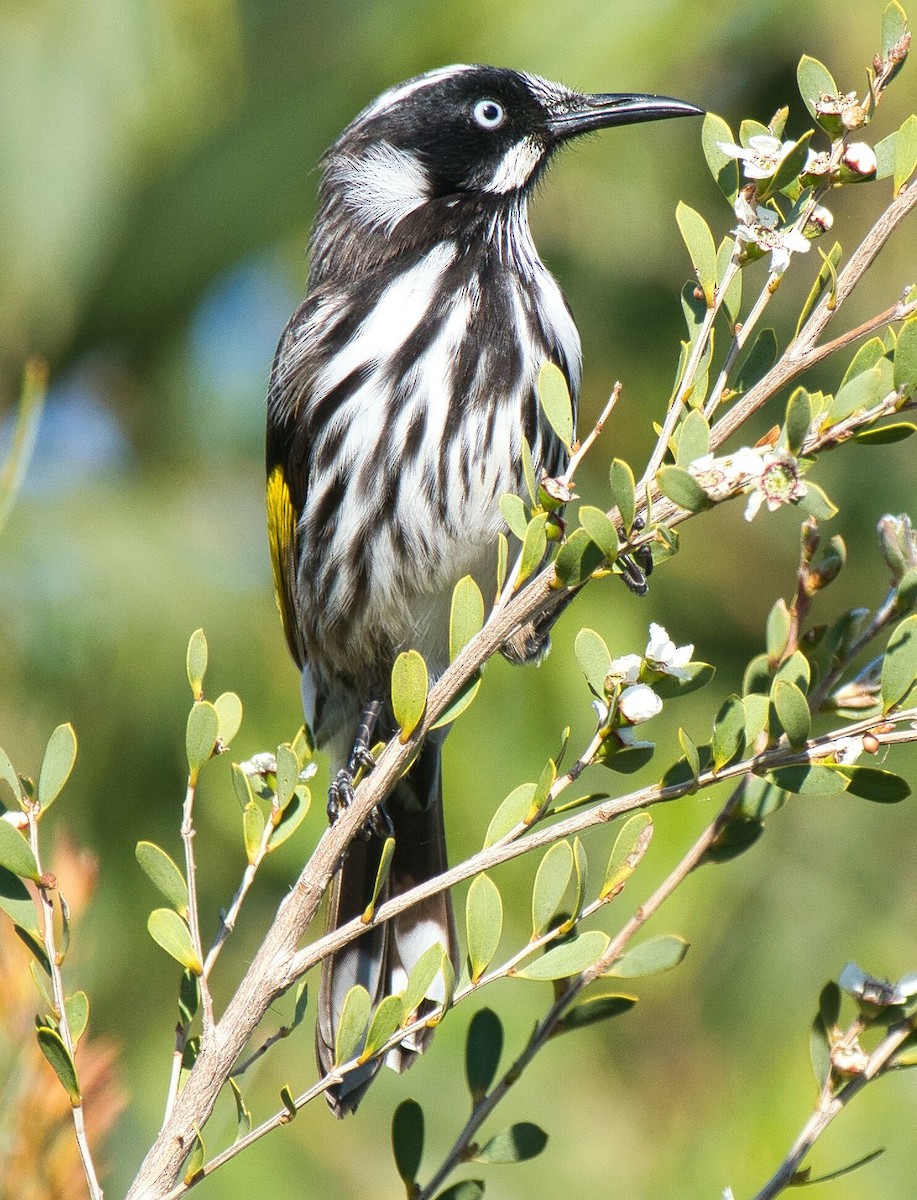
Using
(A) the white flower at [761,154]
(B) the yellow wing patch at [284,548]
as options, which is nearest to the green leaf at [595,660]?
(A) the white flower at [761,154]

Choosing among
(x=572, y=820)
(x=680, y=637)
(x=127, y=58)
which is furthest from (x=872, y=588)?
(x=572, y=820)

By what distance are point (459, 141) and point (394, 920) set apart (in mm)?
1740

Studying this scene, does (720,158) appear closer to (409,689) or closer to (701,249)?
(701,249)

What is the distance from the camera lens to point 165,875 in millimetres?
1396

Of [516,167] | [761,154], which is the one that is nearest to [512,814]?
[761,154]

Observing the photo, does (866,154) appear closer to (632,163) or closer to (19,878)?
(19,878)

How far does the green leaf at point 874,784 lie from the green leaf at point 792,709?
66 mm

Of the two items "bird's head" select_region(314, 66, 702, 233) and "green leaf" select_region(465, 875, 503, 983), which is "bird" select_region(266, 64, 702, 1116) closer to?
"bird's head" select_region(314, 66, 702, 233)

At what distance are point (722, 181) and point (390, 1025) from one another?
0.91 m

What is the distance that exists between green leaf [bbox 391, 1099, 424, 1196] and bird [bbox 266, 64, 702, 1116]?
3.15 feet

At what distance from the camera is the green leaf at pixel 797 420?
3.96 ft

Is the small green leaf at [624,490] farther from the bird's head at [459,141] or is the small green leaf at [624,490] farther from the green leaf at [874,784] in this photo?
the bird's head at [459,141]

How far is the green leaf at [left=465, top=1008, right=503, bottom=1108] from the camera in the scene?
148cm

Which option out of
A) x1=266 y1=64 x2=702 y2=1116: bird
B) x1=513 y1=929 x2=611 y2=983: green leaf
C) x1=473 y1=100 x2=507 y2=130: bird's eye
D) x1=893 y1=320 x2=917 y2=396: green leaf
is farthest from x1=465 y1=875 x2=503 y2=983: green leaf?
x1=473 y1=100 x2=507 y2=130: bird's eye
